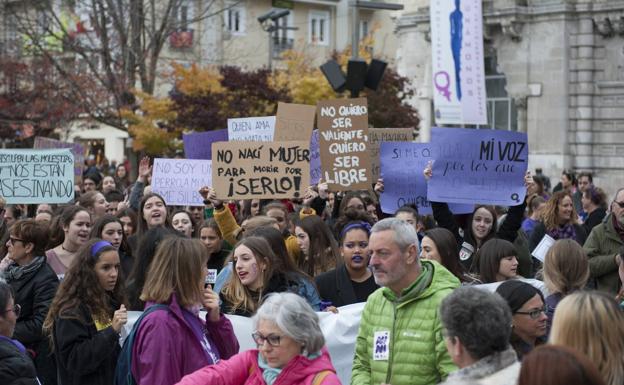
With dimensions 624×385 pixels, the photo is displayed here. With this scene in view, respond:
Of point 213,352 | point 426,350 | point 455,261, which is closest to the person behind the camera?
point 426,350

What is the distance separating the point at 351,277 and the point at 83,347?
2338 mm

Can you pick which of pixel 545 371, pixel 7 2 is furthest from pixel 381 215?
pixel 7 2

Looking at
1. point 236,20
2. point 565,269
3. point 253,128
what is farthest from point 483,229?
point 236,20

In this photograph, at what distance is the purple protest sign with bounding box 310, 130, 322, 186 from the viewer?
13344 millimetres

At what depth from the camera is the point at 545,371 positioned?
364 centimetres

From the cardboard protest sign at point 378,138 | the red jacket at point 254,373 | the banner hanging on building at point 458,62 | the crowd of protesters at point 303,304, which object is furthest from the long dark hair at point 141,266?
the banner hanging on building at point 458,62

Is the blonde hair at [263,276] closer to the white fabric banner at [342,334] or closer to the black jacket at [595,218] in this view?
the white fabric banner at [342,334]

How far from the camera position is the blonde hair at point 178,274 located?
232 inches

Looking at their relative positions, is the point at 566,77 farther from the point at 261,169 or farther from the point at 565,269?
the point at 565,269

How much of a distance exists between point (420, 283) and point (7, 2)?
23053mm

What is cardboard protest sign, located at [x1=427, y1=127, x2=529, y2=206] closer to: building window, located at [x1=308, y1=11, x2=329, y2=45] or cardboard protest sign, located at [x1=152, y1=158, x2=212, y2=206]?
cardboard protest sign, located at [x1=152, y1=158, x2=212, y2=206]

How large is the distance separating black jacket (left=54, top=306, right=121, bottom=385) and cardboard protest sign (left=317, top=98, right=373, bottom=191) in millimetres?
5836

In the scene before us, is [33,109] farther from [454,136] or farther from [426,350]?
[426,350]

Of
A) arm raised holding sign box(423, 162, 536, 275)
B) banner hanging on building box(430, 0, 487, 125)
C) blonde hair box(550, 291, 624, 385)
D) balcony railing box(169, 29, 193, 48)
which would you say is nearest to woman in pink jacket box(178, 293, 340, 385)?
blonde hair box(550, 291, 624, 385)
